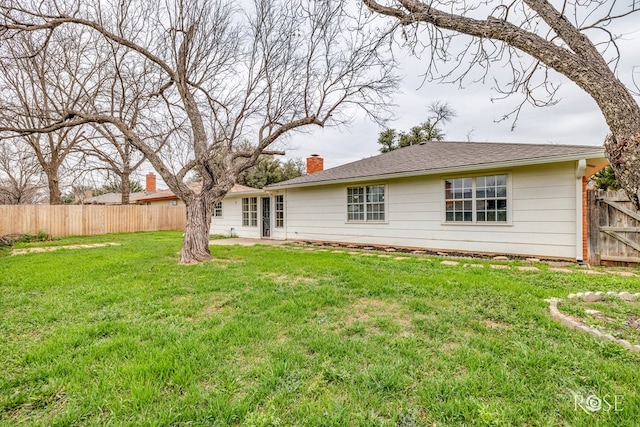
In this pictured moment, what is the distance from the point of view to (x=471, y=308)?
12.0 feet

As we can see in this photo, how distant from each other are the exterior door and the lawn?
8645 mm

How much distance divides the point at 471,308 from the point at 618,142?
A: 7.14ft

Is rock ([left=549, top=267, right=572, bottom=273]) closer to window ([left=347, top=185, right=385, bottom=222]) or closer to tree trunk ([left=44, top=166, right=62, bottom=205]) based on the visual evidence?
window ([left=347, top=185, right=385, bottom=222])

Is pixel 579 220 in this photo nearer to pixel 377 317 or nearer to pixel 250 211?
pixel 377 317

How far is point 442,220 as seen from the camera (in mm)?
8258

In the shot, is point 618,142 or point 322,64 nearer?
point 618,142

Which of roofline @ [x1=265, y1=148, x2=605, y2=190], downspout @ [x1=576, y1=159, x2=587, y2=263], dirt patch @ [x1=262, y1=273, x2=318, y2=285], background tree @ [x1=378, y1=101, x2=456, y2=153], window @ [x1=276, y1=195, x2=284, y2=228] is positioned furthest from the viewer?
background tree @ [x1=378, y1=101, x2=456, y2=153]

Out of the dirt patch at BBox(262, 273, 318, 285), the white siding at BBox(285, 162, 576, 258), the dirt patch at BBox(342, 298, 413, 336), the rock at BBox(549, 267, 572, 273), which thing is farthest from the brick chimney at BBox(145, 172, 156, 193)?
the rock at BBox(549, 267, 572, 273)

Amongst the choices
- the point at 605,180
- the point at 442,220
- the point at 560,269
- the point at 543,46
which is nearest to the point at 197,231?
the point at 442,220

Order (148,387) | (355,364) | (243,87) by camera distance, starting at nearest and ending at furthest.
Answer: (148,387)
(355,364)
(243,87)

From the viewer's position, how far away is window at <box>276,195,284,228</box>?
12.8 meters

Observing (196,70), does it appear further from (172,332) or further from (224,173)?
(172,332)

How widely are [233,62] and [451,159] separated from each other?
6732mm

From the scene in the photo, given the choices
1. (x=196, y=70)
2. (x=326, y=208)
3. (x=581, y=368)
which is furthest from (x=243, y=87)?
(x=581, y=368)
